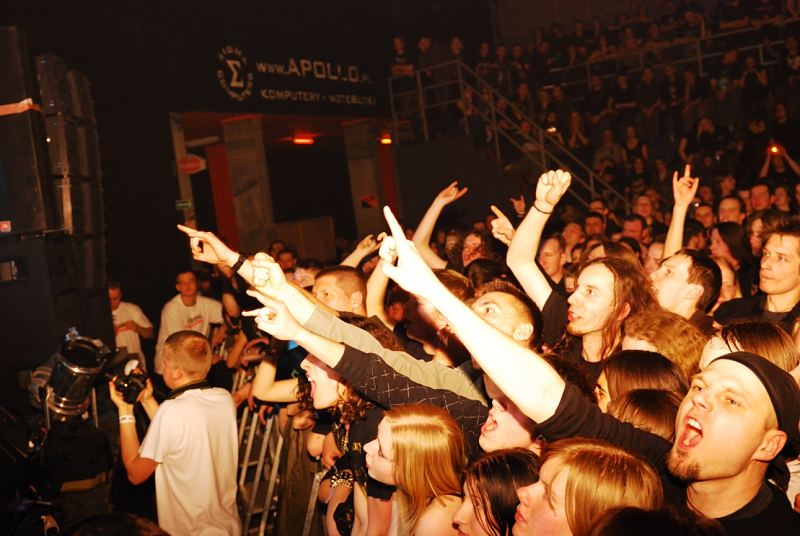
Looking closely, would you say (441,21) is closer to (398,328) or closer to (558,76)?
(558,76)

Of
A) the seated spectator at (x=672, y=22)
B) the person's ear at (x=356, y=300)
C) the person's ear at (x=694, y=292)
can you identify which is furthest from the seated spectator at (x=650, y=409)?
the seated spectator at (x=672, y=22)

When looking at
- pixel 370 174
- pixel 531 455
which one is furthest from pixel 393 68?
pixel 531 455

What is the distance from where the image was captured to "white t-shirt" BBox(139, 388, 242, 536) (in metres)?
3.27

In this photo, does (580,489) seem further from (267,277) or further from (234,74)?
(234,74)

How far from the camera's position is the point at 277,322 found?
2.18 metres

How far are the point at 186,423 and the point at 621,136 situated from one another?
10.2 metres

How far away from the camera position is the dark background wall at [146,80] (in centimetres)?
773

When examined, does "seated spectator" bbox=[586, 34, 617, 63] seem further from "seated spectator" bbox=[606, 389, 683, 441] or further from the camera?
"seated spectator" bbox=[606, 389, 683, 441]

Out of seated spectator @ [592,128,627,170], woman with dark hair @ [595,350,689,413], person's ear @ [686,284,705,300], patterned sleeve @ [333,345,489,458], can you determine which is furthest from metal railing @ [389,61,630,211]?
patterned sleeve @ [333,345,489,458]

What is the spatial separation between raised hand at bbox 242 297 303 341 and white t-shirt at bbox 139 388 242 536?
1.31 metres

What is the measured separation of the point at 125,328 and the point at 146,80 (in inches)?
129

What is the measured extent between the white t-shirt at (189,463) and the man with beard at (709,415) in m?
1.95

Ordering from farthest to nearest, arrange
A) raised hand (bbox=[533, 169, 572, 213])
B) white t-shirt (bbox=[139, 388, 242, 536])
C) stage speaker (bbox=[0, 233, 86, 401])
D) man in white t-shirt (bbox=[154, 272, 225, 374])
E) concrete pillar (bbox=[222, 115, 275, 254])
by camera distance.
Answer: concrete pillar (bbox=[222, 115, 275, 254])
man in white t-shirt (bbox=[154, 272, 225, 374])
stage speaker (bbox=[0, 233, 86, 401])
white t-shirt (bbox=[139, 388, 242, 536])
raised hand (bbox=[533, 169, 572, 213])

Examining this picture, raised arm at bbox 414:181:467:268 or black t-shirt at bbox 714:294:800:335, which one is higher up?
raised arm at bbox 414:181:467:268
